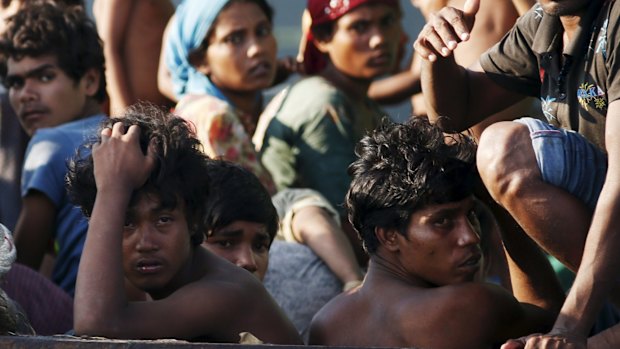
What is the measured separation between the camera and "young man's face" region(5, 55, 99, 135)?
5.62m

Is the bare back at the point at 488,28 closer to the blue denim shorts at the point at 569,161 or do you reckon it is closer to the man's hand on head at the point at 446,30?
the man's hand on head at the point at 446,30

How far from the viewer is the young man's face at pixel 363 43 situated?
6.43 m

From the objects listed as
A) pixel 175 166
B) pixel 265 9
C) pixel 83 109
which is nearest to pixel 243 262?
pixel 175 166

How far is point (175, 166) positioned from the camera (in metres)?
4.02

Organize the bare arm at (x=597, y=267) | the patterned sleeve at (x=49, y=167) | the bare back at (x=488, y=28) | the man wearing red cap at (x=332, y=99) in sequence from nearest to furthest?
the bare arm at (x=597, y=267), the patterned sleeve at (x=49, y=167), the bare back at (x=488, y=28), the man wearing red cap at (x=332, y=99)

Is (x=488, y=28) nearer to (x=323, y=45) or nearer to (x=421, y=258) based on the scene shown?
(x=323, y=45)

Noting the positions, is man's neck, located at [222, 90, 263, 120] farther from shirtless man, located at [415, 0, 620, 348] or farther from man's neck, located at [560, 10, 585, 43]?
man's neck, located at [560, 10, 585, 43]

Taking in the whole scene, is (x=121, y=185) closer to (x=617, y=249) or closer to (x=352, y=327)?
(x=352, y=327)

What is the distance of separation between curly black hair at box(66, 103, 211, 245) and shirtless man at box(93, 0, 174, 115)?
238 centimetres

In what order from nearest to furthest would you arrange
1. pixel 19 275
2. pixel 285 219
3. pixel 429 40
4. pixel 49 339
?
pixel 49 339 → pixel 429 40 → pixel 19 275 → pixel 285 219

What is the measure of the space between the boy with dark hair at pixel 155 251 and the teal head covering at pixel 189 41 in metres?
2.00

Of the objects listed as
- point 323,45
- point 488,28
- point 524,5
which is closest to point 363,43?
point 323,45

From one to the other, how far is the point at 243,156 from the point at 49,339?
2244 millimetres

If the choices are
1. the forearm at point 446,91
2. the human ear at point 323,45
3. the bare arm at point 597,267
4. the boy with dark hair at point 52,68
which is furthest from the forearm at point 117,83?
the bare arm at point 597,267
